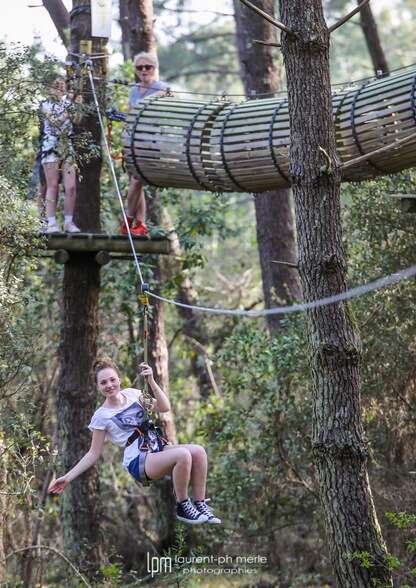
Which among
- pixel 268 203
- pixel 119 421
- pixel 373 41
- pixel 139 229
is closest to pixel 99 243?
pixel 139 229

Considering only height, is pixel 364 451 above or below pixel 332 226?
below

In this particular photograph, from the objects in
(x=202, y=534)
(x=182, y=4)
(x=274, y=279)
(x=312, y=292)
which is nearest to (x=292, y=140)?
(x=312, y=292)

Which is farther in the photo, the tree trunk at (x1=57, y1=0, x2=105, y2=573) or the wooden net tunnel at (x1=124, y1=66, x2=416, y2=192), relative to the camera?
the tree trunk at (x1=57, y1=0, x2=105, y2=573)

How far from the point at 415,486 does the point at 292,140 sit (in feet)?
9.86

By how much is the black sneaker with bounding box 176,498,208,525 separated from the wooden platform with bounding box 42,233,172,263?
2520mm

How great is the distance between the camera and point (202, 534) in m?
8.80

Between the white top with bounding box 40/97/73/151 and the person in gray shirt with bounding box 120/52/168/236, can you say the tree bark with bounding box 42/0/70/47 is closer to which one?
the person in gray shirt with bounding box 120/52/168/236

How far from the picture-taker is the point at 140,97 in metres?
7.12

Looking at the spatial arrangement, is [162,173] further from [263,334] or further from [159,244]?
[263,334]

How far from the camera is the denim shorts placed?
4727 millimetres

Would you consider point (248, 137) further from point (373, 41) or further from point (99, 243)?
point (373, 41)

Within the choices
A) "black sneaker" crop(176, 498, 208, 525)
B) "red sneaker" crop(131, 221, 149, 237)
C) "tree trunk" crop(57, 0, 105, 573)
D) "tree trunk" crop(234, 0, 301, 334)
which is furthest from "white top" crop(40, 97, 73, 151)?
"tree trunk" crop(234, 0, 301, 334)

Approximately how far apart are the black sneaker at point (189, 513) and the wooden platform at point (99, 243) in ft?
8.27

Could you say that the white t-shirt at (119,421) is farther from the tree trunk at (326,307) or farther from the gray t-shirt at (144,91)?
the gray t-shirt at (144,91)
